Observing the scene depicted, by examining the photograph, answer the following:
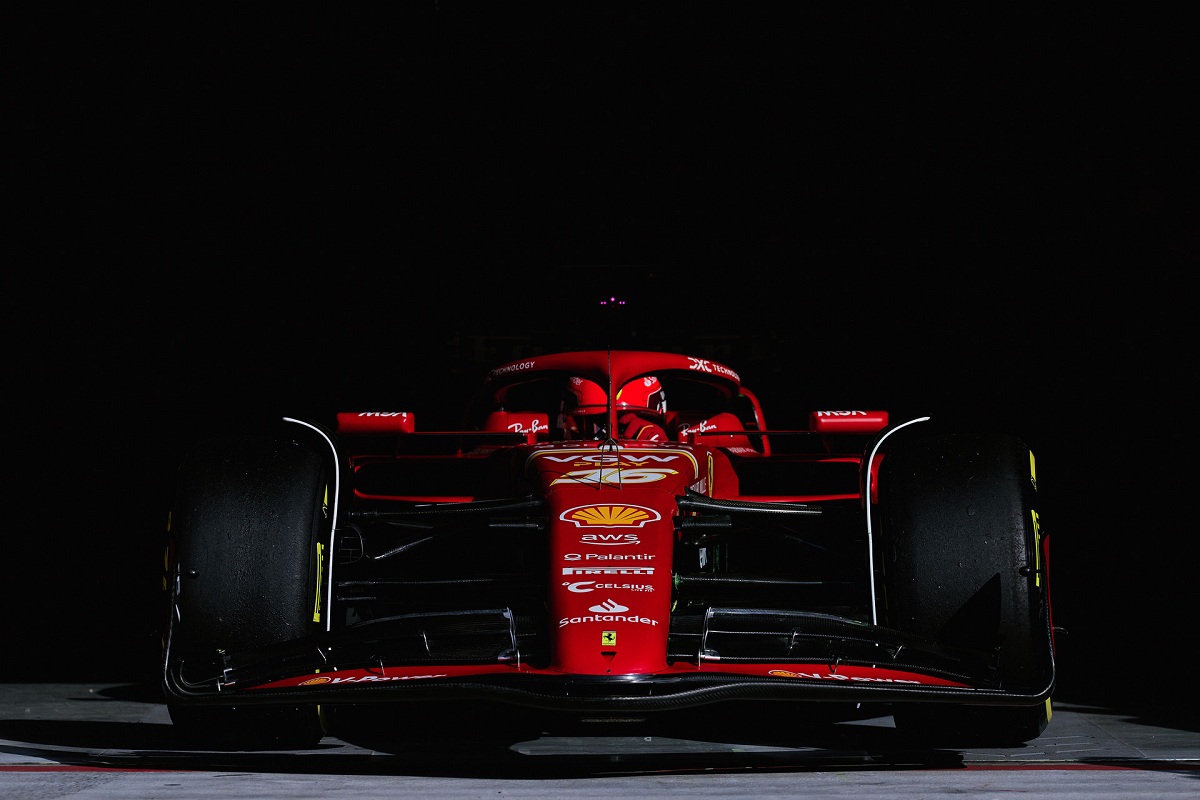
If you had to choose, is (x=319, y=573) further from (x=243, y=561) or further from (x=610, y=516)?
(x=610, y=516)

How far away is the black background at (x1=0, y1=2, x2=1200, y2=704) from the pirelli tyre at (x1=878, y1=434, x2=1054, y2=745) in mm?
2105

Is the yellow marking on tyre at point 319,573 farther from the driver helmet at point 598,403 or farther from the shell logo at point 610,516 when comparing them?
the driver helmet at point 598,403

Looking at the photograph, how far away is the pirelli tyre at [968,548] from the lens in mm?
3811

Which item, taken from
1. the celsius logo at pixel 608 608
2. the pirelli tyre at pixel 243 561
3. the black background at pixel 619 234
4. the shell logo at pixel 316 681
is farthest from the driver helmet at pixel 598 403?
the shell logo at pixel 316 681

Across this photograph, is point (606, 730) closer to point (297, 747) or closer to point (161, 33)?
point (297, 747)

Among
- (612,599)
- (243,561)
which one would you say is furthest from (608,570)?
(243,561)

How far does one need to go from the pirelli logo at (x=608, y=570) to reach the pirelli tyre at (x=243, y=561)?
78cm

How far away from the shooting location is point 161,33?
7.64m

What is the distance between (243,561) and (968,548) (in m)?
2.12

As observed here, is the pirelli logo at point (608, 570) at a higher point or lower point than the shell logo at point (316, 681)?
higher

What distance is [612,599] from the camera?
363cm

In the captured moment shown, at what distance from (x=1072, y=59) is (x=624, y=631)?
17.5 ft

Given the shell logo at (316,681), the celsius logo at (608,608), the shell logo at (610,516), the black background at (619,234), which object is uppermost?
the black background at (619,234)

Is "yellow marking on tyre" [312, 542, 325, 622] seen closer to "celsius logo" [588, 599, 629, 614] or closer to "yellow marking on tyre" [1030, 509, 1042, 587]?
"celsius logo" [588, 599, 629, 614]
